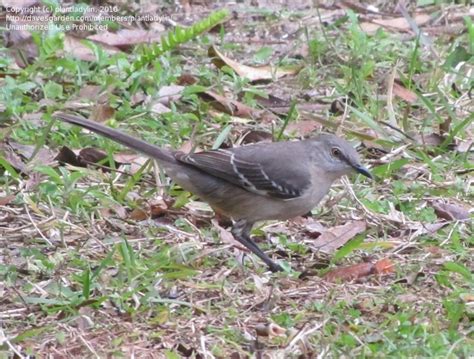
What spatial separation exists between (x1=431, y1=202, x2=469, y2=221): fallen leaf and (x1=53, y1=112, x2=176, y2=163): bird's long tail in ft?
5.91

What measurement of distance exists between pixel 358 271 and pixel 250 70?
141 inches

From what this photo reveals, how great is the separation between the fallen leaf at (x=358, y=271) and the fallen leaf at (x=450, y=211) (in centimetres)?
94

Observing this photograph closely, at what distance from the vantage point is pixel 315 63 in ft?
34.2

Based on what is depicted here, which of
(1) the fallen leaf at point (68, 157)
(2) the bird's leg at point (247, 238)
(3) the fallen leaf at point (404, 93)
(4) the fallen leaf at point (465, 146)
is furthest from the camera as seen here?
(3) the fallen leaf at point (404, 93)

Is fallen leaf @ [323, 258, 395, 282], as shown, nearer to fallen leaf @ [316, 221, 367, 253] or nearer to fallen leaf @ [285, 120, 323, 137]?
fallen leaf @ [316, 221, 367, 253]

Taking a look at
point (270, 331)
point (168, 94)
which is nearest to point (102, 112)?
point (168, 94)

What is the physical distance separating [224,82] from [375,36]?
180cm

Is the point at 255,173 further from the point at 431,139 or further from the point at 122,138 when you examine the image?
the point at 431,139

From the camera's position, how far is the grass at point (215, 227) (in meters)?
6.01

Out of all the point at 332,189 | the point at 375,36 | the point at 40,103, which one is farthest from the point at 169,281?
the point at 375,36

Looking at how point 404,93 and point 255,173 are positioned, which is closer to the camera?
point 255,173

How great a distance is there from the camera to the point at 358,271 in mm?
6914

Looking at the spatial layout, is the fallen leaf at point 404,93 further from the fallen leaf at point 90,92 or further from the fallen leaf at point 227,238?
the fallen leaf at point 227,238

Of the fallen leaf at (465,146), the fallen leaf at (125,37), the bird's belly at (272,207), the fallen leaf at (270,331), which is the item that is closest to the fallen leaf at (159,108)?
the fallen leaf at (125,37)
